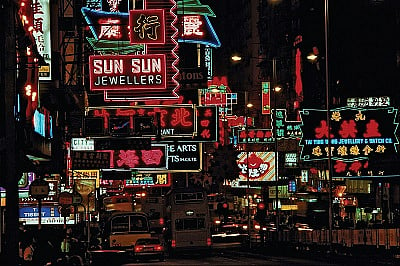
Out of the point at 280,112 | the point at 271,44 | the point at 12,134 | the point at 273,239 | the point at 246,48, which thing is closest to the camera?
the point at 12,134

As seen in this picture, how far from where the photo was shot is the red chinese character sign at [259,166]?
202 ft

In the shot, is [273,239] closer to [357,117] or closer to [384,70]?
[357,117]

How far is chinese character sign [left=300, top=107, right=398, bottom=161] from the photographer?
38062mm

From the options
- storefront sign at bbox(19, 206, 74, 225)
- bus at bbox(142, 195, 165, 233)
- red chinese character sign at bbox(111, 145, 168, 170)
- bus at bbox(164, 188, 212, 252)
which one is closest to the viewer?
red chinese character sign at bbox(111, 145, 168, 170)

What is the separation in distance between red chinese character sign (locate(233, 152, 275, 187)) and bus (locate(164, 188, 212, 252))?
24.1 ft

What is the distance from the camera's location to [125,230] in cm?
4775

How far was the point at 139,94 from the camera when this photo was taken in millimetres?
46625

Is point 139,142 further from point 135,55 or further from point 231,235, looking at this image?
point 231,235

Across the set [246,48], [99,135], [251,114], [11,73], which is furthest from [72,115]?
[246,48]

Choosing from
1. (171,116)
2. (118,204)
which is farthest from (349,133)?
(118,204)

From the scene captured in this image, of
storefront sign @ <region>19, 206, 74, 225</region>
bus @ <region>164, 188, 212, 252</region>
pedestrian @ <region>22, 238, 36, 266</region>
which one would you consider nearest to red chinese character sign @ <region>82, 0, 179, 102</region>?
pedestrian @ <region>22, 238, 36, 266</region>

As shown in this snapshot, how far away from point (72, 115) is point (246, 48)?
397ft

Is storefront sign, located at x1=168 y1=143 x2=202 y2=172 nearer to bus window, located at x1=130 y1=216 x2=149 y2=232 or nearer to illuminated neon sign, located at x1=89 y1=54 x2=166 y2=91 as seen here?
bus window, located at x1=130 y1=216 x2=149 y2=232

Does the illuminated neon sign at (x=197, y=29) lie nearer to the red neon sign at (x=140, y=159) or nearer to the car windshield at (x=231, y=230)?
the red neon sign at (x=140, y=159)
